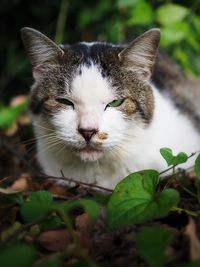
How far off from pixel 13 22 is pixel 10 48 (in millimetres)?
369

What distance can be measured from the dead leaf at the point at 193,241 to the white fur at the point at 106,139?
0.66 meters

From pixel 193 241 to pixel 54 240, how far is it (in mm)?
477

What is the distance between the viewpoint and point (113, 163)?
247cm

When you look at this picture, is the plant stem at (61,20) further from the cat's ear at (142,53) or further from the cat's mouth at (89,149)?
the cat's mouth at (89,149)

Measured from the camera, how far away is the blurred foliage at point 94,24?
3598 mm

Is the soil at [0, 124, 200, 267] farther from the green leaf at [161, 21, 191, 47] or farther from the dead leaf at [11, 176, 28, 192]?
the green leaf at [161, 21, 191, 47]

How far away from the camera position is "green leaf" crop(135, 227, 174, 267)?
1349mm

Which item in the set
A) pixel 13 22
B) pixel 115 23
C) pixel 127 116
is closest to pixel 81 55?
pixel 127 116

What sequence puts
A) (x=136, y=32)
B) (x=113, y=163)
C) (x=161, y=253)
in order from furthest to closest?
(x=136, y=32)
(x=113, y=163)
(x=161, y=253)

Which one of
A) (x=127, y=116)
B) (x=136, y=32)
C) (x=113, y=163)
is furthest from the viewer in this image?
(x=136, y=32)

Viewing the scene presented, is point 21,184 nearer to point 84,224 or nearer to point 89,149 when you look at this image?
point 89,149

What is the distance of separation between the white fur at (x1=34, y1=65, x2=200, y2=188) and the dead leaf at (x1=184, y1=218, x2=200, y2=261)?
0.66 metres

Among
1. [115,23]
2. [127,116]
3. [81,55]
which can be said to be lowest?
[127,116]

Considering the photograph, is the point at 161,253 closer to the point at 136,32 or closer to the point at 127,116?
the point at 127,116
